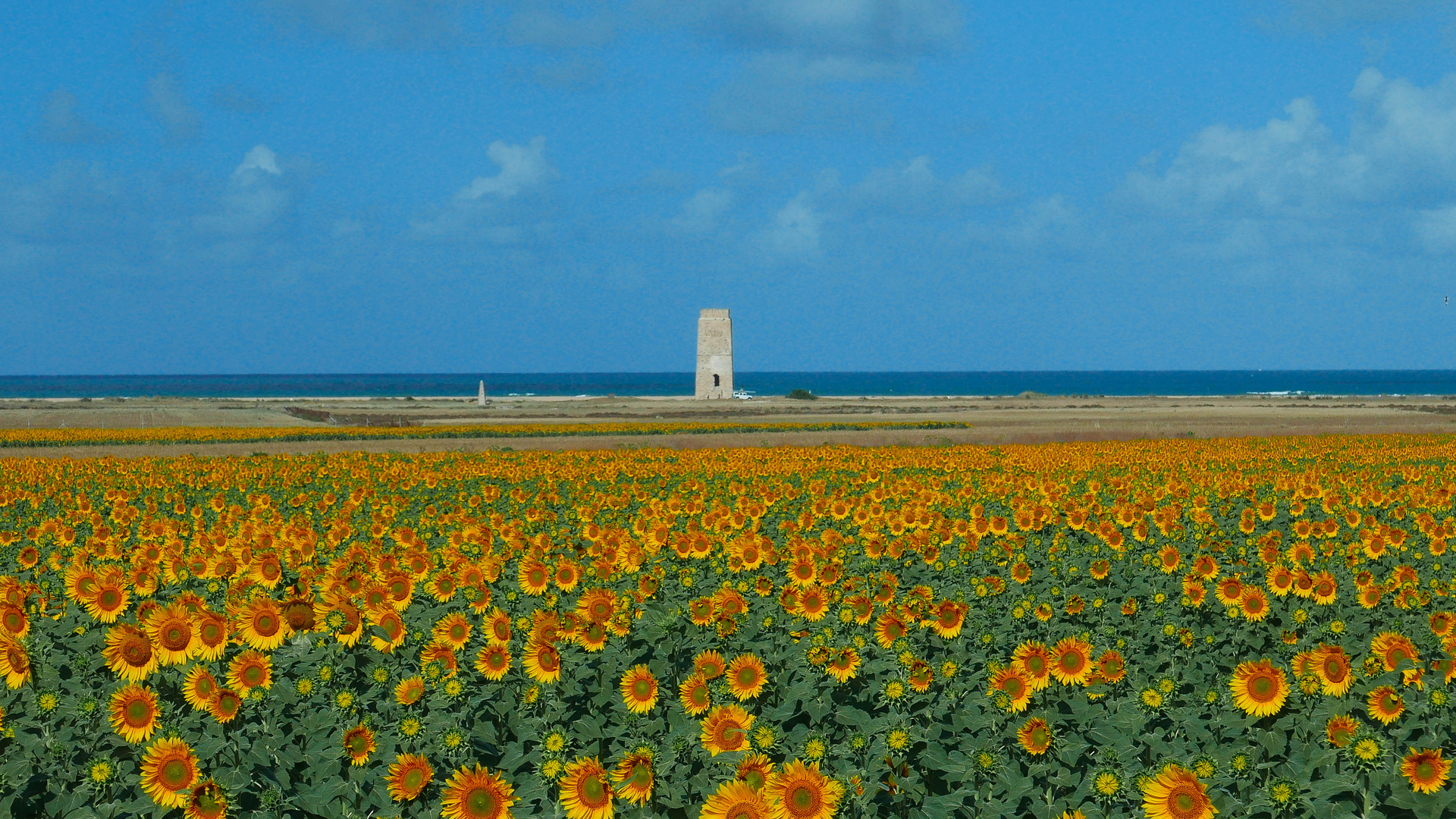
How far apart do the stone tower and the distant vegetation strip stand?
130ft

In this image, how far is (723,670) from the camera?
4.94 m

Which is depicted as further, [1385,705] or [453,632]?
[453,632]

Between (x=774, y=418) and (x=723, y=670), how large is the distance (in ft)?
191

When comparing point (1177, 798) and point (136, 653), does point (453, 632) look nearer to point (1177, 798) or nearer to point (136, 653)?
point (136, 653)

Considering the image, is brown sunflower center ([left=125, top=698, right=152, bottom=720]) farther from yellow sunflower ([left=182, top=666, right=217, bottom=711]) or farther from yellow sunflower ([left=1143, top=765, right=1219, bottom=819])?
yellow sunflower ([left=1143, top=765, right=1219, bottom=819])

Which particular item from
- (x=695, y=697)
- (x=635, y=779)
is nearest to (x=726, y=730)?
(x=635, y=779)

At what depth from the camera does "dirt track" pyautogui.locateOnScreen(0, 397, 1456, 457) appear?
37.8 m

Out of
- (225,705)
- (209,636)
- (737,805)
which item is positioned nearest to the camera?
(737,805)

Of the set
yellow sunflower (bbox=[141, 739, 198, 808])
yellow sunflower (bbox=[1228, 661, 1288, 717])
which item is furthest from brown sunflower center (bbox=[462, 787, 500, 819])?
yellow sunflower (bbox=[1228, 661, 1288, 717])

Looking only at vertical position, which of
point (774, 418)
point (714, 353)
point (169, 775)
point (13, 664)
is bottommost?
point (774, 418)

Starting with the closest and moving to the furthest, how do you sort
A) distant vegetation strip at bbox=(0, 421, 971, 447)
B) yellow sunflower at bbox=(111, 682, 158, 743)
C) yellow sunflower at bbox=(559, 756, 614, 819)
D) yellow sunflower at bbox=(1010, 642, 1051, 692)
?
yellow sunflower at bbox=(559, 756, 614, 819)
yellow sunflower at bbox=(111, 682, 158, 743)
yellow sunflower at bbox=(1010, 642, 1051, 692)
distant vegetation strip at bbox=(0, 421, 971, 447)

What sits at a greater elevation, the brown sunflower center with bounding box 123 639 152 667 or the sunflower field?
the brown sunflower center with bounding box 123 639 152 667

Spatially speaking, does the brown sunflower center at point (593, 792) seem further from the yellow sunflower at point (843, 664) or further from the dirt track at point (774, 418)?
the dirt track at point (774, 418)

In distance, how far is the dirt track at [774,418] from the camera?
37.8 m
